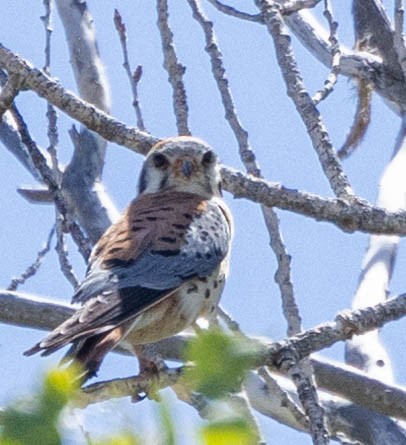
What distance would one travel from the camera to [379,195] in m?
5.21

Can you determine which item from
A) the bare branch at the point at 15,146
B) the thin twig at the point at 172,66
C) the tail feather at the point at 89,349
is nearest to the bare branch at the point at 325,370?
the tail feather at the point at 89,349

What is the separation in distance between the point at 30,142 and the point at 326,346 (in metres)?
1.21

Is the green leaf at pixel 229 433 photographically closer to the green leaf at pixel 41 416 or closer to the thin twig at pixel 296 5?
the green leaf at pixel 41 416

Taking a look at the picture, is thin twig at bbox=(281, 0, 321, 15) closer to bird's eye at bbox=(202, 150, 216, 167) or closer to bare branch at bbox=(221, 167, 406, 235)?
bird's eye at bbox=(202, 150, 216, 167)

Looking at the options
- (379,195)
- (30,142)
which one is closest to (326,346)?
(30,142)

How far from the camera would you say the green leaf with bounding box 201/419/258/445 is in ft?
2.14

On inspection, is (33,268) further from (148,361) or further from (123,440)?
(123,440)

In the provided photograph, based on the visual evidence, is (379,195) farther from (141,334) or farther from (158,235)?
(141,334)

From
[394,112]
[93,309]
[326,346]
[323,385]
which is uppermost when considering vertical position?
[394,112]

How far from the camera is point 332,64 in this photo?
3975mm

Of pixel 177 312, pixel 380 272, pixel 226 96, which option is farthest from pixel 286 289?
pixel 380 272

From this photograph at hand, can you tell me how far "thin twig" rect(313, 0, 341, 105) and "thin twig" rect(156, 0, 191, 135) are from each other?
0.49m

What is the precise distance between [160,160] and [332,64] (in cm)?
95

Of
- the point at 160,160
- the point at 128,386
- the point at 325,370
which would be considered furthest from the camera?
the point at 160,160
